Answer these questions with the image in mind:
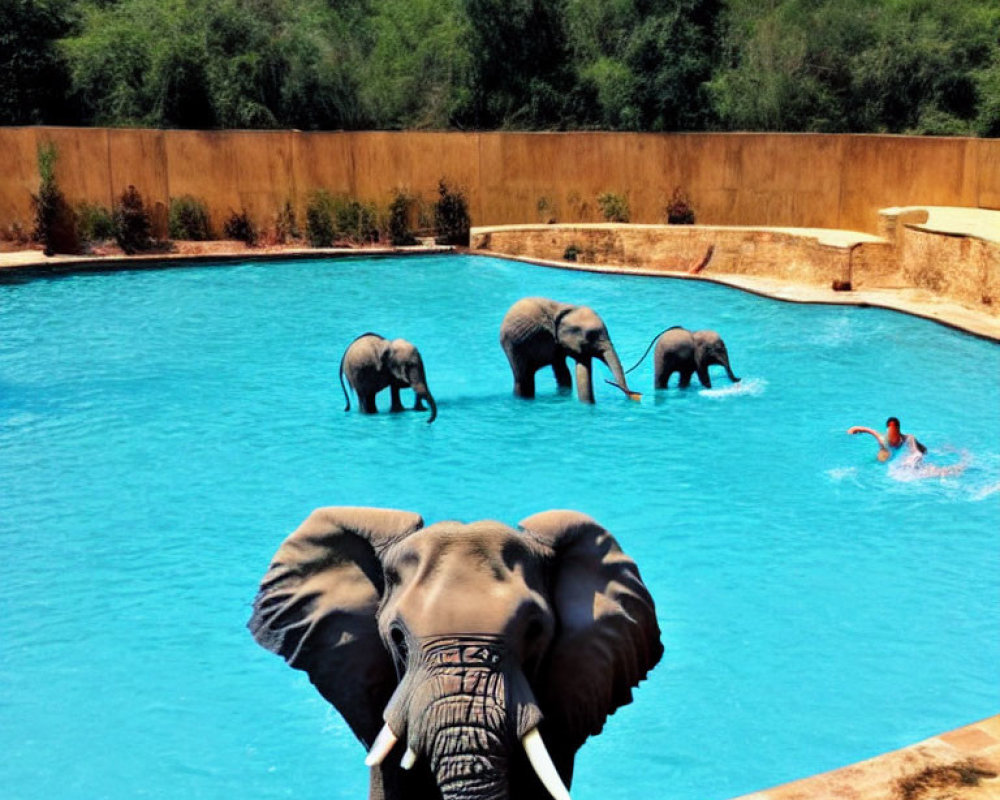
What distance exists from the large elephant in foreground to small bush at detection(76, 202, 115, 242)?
1958 centimetres

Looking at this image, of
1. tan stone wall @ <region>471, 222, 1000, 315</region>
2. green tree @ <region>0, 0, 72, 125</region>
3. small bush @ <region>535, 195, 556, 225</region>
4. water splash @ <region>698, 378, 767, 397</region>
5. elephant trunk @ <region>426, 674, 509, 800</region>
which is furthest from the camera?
green tree @ <region>0, 0, 72, 125</region>

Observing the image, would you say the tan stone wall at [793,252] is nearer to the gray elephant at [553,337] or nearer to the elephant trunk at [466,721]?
the gray elephant at [553,337]

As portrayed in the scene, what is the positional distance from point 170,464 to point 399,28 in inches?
941

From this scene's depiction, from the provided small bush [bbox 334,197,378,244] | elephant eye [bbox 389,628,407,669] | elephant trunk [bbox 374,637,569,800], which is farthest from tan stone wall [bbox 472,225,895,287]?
elephant trunk [bbox 374,637,569,800]

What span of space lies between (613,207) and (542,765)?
20810 millimetres

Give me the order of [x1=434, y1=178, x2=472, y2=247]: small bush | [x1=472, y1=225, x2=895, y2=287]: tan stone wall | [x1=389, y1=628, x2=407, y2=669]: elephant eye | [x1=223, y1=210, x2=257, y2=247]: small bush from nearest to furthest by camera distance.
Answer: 1. [x1=389, y1=628, x2=407, y2=669]: elephant eye
2. [x1=472, y1=225, x2=895, y2=287]: tan stone wall
3. [x1=223, y1=210, x2=257, y2=247]: small bush
4. [x1=434, y1=178, x2=472, y2=247]: small bush

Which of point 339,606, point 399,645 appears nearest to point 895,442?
point 339,606

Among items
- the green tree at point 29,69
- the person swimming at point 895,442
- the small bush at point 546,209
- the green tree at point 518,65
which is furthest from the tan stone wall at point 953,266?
the green tree at point 29,69

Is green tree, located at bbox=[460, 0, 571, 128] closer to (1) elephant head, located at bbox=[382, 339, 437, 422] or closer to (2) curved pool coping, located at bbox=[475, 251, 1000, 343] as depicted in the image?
(2) curved pool coping, located at bbox=[475, 251, 1000, 343]

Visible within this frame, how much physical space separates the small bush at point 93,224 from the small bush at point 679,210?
10004 millimetres

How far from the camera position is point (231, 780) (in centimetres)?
672

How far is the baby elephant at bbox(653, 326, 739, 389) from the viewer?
13633 mm

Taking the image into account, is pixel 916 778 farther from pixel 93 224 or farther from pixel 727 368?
pixel 93 224

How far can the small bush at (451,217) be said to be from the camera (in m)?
23.9
